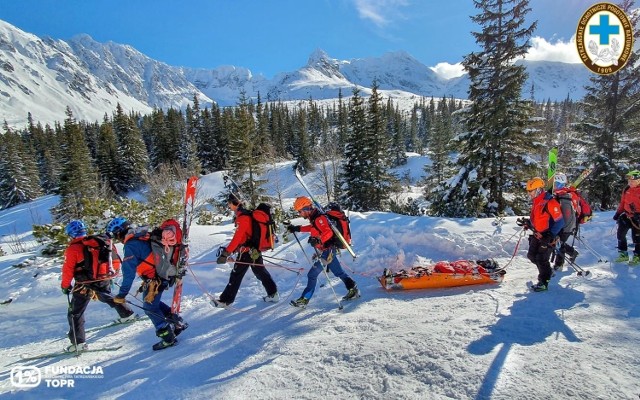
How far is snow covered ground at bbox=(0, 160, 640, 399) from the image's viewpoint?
3.86 m

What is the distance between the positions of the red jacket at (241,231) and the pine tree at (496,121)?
13109 mm

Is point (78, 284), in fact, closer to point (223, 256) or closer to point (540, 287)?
point (223, 256)

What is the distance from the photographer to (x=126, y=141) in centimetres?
5238

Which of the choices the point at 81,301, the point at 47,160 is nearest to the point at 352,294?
the point at 81,301

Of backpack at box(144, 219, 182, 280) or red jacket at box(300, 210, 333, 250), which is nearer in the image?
backpack at box(144, 219, 182, 280)

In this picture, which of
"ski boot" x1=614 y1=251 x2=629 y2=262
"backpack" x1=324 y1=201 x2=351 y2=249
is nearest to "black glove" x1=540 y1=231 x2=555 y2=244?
"ski boot" x1=614 y1=251 x2=629 y2=262

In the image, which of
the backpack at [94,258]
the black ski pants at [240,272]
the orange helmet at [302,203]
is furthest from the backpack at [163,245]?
the orange helmet at [302,203]

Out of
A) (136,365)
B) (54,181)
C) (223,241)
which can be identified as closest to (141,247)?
(136,365)

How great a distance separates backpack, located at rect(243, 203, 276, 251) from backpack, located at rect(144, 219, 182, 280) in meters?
1.41

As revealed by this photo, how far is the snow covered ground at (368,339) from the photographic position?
12.7ft

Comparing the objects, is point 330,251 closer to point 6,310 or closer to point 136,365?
point 136,365

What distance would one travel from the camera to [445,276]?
7102mm

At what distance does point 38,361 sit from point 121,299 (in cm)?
152

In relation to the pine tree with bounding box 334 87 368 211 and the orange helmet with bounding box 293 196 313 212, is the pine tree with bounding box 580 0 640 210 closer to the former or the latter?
the pine tree with bounding box 334 87 368 211
